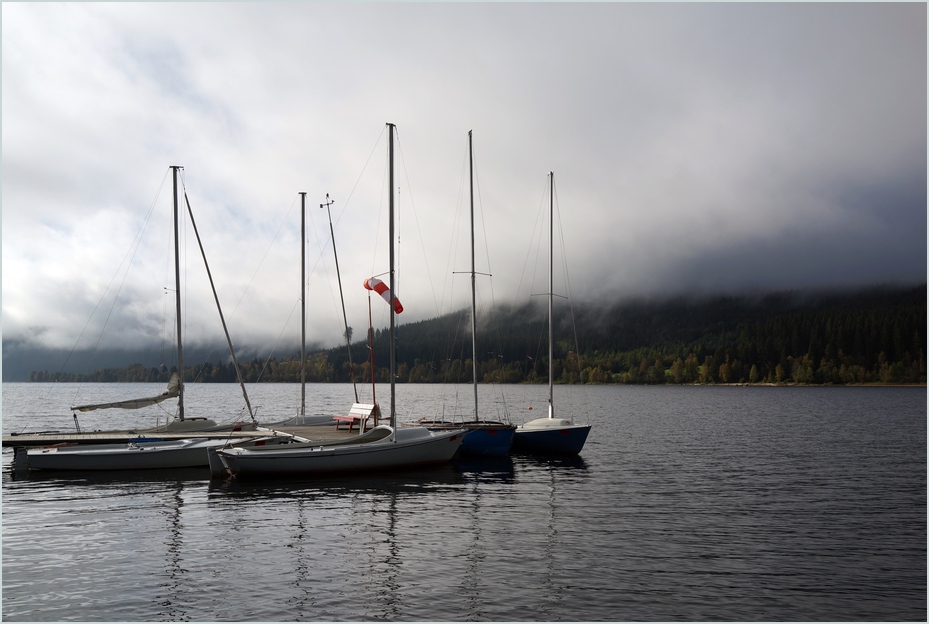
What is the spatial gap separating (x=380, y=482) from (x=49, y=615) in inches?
747

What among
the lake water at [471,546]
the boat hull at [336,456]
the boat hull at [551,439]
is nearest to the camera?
the lake water at [471,546]

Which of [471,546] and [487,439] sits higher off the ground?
[487,439]

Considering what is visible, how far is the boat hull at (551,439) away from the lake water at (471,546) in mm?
5202

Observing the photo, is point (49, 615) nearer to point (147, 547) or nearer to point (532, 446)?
point (147, 547)

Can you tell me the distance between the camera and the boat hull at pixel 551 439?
145 ft

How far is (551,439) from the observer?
44.4 metres

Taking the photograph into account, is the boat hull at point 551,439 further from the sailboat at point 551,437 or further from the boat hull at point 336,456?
the boat hull at point 336,456

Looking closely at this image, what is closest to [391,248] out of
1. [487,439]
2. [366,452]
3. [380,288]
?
[380,288]

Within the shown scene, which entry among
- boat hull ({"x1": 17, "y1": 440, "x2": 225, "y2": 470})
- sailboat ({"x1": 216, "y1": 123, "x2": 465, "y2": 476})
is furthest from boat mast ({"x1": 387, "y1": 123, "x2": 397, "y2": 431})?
boat hull ({"x1": 17, "y1": 440, "x2": 225, "y2": 470})

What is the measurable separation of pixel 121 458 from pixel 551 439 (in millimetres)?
25495

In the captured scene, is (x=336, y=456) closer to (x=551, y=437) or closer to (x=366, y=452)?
(x=366, y=452)

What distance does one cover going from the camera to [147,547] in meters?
20.5

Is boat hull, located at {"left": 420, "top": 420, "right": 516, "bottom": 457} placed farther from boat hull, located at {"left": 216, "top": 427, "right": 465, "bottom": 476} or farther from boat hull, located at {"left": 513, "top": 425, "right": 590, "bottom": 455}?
boat hull, located at {"left": 216, "top": 427, "right": 465, "bottom": 476}

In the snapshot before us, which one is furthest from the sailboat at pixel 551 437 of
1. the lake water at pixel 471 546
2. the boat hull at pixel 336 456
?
the boat hull at pixel 336 456
